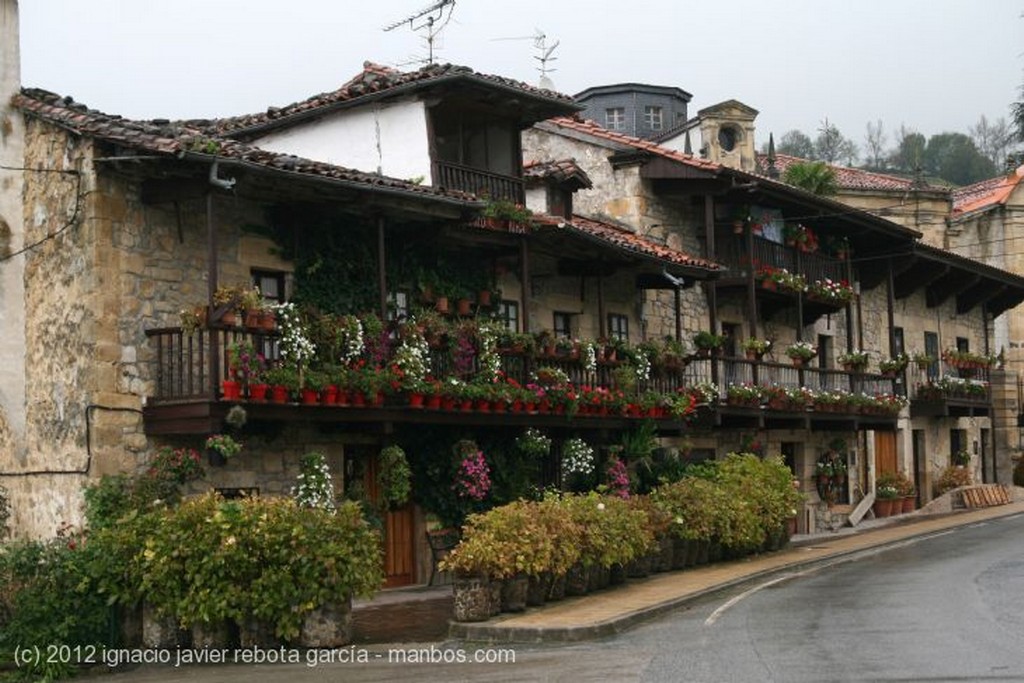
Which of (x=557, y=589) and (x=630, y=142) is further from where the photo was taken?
(x=630, y=142)

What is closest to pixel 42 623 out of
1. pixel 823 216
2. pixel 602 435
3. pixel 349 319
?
pixel 349 319

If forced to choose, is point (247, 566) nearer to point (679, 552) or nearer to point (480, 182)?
point (679, 552)

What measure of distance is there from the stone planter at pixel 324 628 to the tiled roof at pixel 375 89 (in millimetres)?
9729

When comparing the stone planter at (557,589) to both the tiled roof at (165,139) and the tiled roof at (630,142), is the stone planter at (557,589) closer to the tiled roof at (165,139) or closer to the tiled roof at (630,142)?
the tiled roof at (165,139)

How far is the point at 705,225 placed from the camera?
29094mm

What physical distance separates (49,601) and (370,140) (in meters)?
10.3

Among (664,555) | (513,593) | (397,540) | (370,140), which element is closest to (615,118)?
(370,140)

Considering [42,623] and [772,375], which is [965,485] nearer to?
Answer: [772,375]

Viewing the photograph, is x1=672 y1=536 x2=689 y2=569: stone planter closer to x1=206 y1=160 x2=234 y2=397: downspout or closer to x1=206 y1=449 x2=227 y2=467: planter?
x1=206 y1=449 x2=227 y2=467: planter

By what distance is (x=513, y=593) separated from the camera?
16562 millimetres

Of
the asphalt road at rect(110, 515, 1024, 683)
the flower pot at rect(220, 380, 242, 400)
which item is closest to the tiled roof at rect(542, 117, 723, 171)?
the asphalt road at rect(110, 515, 1024, 683)

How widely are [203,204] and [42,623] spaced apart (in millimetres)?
5991

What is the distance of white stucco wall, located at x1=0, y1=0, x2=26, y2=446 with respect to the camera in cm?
1831

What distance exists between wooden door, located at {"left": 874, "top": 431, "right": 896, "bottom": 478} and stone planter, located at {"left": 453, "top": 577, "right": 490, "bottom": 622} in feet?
71.3
